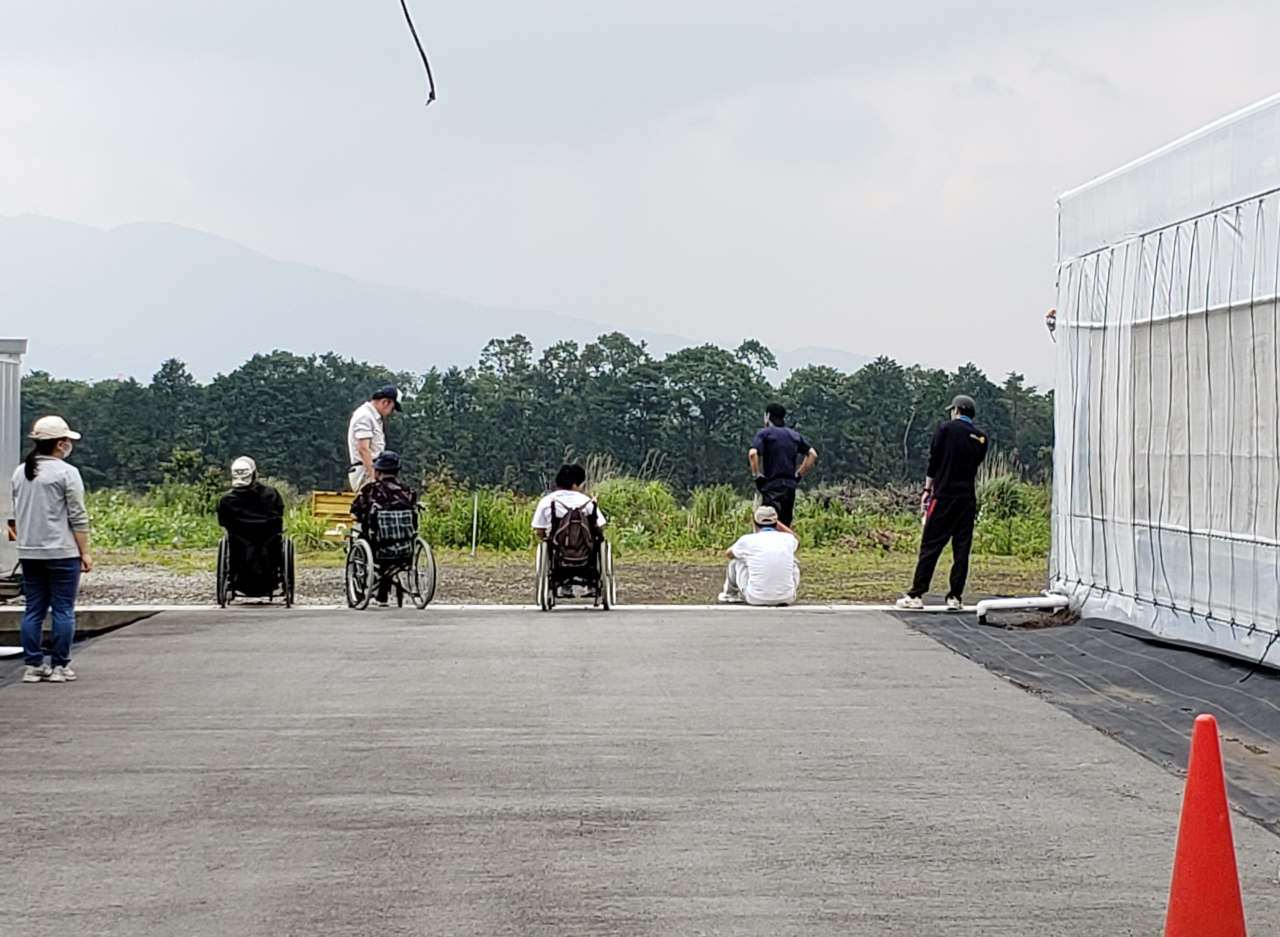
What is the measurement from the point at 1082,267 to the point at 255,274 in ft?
571

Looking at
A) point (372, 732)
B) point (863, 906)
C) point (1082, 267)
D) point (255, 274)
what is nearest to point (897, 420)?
point (1082, 267)

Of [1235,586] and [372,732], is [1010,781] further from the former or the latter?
[1235,586]

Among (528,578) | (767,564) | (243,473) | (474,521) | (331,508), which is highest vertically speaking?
(243,473)

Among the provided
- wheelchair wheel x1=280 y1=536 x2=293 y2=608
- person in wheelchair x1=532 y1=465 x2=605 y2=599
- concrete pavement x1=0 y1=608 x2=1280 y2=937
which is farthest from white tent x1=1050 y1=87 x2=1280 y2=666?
wheelchair wheel x1=280 y1=536 x2=293 y2=608

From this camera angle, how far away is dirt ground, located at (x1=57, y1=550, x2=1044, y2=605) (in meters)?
16.2

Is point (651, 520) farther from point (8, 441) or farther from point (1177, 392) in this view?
point (1177, 392)

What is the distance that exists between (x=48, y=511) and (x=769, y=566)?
19.8 ft

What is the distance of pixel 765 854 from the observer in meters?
5.80

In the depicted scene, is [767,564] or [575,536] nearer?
[575,536]

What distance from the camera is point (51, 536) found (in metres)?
9.83

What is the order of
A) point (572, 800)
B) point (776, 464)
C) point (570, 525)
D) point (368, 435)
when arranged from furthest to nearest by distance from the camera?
point (776, 464) < point (368, 435) < point (570, 525) < point (572, 800)

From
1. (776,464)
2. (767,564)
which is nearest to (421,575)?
(767,564)

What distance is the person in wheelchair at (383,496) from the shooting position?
13.3m

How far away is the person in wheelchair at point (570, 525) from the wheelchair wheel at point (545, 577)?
0.19 feet
